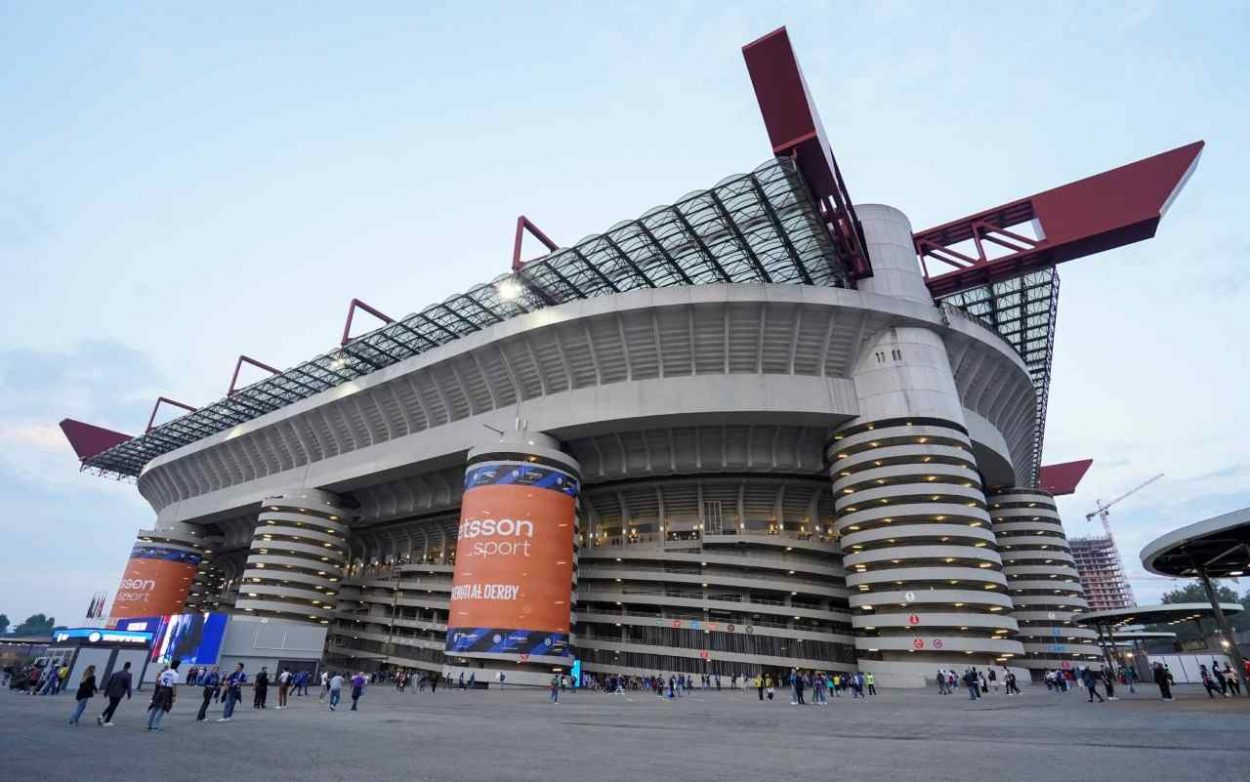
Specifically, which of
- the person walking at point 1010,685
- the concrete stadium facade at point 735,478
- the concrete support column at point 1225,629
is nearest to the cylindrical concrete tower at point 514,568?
the concrete stadium facade at point 735,478

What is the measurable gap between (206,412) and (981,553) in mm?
82643

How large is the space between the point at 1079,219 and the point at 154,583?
102 metres

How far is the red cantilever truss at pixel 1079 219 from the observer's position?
132 ft

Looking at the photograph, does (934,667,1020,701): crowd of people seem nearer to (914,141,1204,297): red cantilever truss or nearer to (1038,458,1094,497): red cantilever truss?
(914,141,1204,297): red cantilever truss

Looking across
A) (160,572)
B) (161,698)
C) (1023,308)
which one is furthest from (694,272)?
(160,572)

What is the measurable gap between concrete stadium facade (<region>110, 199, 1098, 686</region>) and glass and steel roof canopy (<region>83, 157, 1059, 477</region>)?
329cm

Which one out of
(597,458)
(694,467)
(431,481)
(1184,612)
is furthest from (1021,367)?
(431,481)

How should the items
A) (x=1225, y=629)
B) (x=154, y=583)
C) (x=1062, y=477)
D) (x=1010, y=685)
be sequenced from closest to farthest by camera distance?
(x=1225, y=629)
(x=1010, y=685)
(x=154, y=583)
(x=1062, y=477)

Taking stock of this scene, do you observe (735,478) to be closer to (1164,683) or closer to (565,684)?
(565,684)

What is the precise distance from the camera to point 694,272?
48594mm

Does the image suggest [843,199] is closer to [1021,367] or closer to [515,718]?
[1021,367]

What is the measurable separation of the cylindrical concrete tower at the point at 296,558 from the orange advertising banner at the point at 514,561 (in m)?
26.4

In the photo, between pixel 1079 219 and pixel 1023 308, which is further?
pixel 1023 308

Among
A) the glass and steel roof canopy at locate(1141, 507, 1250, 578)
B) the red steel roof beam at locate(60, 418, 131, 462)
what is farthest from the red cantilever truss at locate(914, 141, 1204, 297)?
the red steel roof beam at locate(60, 418, 131, 462)
